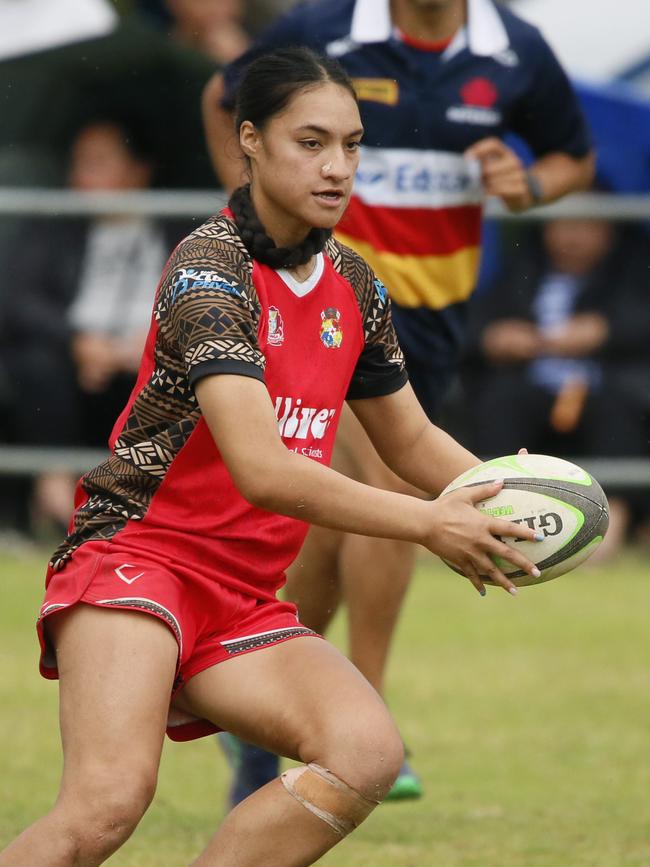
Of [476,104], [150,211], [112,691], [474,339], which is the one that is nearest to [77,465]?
[150,211]

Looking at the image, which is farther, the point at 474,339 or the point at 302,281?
the point at 474,339

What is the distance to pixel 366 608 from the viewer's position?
5.26 metres

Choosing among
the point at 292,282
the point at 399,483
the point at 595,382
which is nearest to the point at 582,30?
the point at 595,382

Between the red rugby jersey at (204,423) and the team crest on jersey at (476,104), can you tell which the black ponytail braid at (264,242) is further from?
the team crest on jersey at (476,104)

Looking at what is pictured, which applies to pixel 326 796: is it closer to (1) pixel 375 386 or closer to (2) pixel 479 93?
(1) pixel 375 386

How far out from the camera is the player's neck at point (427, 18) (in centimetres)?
537

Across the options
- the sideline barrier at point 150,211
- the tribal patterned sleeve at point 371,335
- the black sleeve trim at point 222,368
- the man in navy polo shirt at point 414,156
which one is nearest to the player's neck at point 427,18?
the man in navy polo shirt at point 414,156

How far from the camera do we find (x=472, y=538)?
11.5ft

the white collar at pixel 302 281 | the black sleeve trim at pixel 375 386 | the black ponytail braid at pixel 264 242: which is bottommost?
the black sleeve trim at pixel 375 386

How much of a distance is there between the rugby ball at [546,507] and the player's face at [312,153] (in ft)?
2.15

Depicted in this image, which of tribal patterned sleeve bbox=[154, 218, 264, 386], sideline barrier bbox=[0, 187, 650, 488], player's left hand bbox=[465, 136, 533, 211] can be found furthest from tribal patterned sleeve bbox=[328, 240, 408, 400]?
sideline barrier bbox=[0, 187, 650, 488]

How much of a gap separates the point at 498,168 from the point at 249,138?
1.71 metres

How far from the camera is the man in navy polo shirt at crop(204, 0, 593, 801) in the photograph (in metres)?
5.28

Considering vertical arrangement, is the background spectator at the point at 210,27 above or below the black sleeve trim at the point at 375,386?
below
